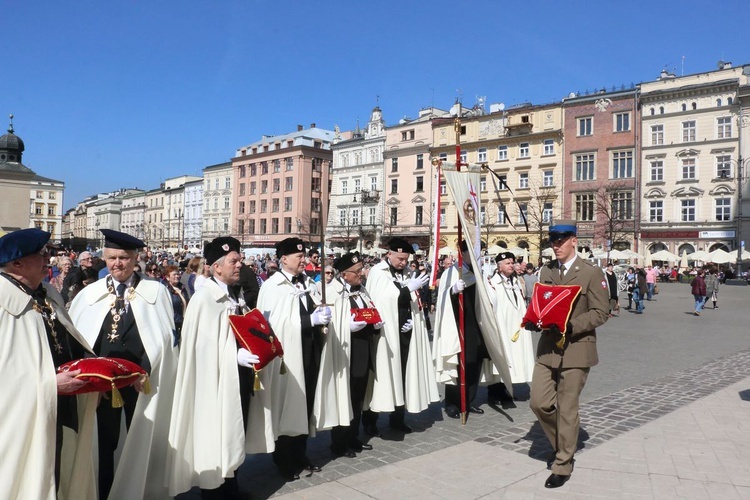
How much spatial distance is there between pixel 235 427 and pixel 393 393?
2.23m

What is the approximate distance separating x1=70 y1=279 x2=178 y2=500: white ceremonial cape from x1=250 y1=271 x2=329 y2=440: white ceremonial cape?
2.98ft

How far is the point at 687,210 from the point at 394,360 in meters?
47.5

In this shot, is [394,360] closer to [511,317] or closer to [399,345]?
[399,345]

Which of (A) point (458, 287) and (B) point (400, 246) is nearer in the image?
(B) point (400, 246)

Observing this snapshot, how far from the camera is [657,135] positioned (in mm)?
47188

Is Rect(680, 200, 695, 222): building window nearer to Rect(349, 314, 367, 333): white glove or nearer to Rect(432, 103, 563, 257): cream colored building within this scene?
Rect(432, 103, 563, 257): cream colored building

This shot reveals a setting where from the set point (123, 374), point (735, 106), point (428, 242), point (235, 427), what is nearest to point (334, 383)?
point (235, 427)

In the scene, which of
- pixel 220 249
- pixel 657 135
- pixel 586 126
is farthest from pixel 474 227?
pixel 586 126

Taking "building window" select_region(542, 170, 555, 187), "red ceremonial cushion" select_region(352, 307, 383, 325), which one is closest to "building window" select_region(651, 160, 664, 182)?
"building window" select_region(542, 170, 555, 187)

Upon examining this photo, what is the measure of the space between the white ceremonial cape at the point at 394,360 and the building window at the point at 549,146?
48639 millimetres

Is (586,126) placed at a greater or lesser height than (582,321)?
greater

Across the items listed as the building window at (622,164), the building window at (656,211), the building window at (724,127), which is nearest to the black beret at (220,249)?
the building window at (656,211)

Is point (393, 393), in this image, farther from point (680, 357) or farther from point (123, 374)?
point (680, 357)

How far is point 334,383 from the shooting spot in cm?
555
